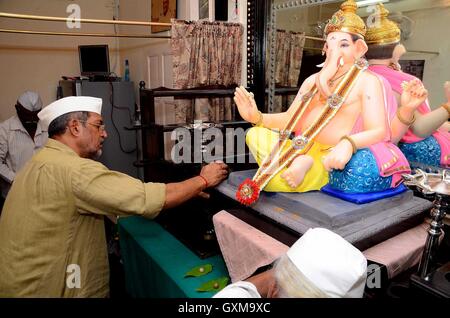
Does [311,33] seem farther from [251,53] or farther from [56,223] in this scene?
[56,223]

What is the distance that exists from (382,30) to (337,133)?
443mm

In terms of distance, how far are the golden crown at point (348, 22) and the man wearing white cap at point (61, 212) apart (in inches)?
35.0

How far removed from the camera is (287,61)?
206 cm

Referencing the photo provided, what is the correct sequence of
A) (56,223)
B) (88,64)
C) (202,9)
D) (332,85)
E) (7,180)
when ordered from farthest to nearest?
(88,64) → (202,9) → (7,180) → (56,223) → (332,85)

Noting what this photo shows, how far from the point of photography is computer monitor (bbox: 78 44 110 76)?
156 inches

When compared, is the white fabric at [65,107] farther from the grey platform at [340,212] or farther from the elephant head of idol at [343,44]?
the elephant head of idol at [343,44]

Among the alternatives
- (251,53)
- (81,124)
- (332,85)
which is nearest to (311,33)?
(251,53)

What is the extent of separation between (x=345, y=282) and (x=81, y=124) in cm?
128

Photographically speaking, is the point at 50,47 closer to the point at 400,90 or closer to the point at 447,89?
the point at 400,90

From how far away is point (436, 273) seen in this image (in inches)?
34.4

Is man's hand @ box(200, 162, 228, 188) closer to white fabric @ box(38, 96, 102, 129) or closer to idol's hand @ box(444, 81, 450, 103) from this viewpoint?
white fabric @ box(38, 96, 102, 129)

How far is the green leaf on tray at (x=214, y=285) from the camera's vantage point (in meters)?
1.29

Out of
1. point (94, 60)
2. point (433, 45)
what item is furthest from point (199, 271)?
point (94, 60)

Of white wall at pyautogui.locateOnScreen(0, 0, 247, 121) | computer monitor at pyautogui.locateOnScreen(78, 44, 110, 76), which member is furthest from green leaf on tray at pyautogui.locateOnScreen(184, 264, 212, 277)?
computer monitor at pyautogui.locateOnScreen(78, 44, 110, 76)
